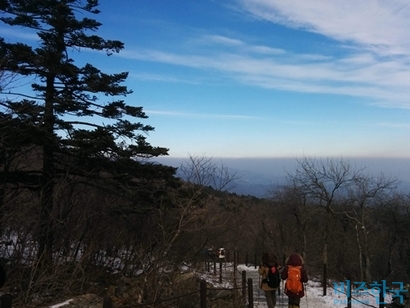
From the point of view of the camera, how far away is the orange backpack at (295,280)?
920 centimetres

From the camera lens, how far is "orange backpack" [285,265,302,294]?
920 cm

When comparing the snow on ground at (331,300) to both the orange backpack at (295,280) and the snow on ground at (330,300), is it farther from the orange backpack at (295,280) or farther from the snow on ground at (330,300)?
the orange backpack at (295,280)

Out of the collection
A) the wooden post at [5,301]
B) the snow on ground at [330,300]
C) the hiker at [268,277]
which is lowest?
the snow on ground at [330,300]

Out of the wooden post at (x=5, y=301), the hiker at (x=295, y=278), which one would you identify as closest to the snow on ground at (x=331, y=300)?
the hiker at (x=295, y=278)

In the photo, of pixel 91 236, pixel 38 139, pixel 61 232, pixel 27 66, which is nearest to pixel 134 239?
pixel 91 236

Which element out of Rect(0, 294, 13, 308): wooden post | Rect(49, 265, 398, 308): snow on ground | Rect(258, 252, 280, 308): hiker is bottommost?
Rect(49, 265, 398, 308): snow on ground

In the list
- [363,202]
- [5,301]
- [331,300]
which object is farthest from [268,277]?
[363,202]

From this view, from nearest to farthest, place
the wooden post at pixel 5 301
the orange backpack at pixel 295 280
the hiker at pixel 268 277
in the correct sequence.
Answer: the wooden post at pixel 5 301, the orange backpack at pixel 295 280, the hiker at pixel 268 277

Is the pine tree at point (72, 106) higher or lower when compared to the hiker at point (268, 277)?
higher

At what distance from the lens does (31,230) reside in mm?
10898

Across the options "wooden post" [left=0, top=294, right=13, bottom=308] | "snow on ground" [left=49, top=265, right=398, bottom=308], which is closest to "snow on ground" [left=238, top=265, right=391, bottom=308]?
"snow on ground" [left=49, top=265, right=398, bottom=308]

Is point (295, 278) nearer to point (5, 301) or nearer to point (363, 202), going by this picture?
point (5, 301)

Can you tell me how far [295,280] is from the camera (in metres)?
9.23

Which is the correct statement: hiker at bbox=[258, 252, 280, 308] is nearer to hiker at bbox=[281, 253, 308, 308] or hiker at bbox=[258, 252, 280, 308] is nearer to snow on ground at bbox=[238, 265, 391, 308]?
hiker at bbox=[281, 253, 308, 308]
